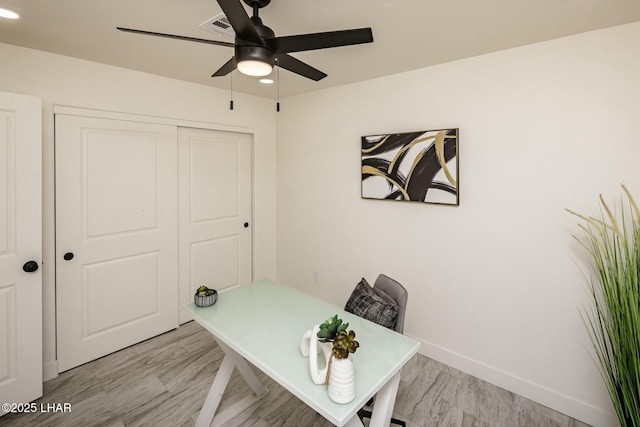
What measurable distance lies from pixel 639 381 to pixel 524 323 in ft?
2.36

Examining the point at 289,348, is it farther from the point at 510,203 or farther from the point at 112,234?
the point at 112,234

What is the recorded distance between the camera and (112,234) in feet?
8.90

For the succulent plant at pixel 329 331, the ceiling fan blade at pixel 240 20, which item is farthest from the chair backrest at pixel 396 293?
the ceiling fan blade at pixel 240 20

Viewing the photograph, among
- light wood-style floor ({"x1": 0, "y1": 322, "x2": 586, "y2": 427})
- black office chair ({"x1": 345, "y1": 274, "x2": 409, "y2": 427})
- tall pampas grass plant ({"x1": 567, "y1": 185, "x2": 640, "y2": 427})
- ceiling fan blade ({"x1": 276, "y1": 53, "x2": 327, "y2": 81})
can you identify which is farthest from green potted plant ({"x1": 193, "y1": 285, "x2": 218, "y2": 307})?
tall pampas grass plant ({"x1": 567, "y1": 185, "x2": 640, "y2": 427})

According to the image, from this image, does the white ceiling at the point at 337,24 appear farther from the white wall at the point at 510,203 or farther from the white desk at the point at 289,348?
the white desk at the point at 289,348

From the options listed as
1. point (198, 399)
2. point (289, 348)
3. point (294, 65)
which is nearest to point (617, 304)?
point (289, 348)

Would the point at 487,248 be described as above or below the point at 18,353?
above

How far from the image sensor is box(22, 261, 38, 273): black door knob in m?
2.08

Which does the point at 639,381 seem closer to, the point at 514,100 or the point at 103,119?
the point at 514,100

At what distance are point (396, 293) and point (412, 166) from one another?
3.64 feet

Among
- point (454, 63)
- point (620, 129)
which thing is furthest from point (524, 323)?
point (454, 63)

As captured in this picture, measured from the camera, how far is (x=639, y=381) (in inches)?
58.7

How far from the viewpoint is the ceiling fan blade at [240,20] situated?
111 centimetres

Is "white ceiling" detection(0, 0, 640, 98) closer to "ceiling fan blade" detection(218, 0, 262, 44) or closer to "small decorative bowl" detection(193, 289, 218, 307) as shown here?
"ceiling fan blade" detection(218, 0, 262, 44)
